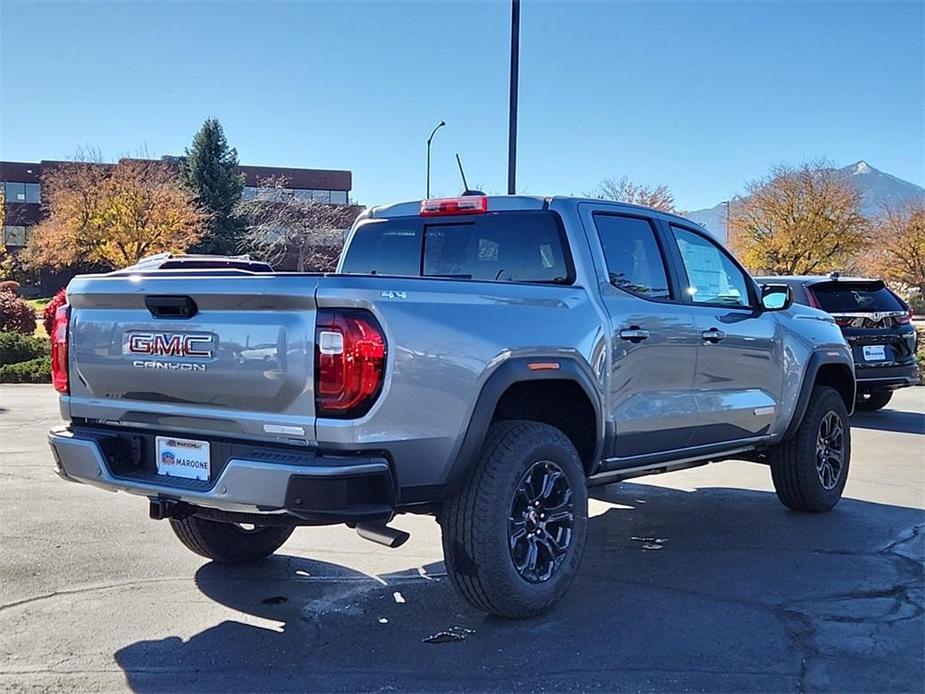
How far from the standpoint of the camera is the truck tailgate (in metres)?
3.58

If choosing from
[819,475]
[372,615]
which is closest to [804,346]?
[819,475]

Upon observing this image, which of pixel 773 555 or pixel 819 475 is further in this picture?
pixel 819 475

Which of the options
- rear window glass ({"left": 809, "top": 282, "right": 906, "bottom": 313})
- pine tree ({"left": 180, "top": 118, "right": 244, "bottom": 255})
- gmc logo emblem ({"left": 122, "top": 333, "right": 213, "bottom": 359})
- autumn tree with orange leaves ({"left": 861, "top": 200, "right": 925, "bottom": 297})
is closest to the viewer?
gmc logo emblem ({"left": 122, "top": 333, "right": 213, "bottom": 359})

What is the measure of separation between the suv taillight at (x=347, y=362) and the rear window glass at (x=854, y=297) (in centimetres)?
899

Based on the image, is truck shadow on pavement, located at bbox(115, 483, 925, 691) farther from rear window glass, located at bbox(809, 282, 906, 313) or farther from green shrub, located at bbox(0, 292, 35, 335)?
green shrub, located at bbox(0, 292, 35, 335)

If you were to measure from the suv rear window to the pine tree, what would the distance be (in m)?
A: 38.9

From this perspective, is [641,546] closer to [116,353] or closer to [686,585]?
[686,585]

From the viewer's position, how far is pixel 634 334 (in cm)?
487

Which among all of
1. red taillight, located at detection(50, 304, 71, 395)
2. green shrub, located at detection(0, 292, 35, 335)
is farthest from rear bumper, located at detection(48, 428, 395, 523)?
green shrub, located at detection(0, 292, 35, 335)

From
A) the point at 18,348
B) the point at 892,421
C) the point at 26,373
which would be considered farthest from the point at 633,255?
Answer: the point at 18,348

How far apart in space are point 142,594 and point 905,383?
9702 millimetres

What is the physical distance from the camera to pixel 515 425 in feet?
14.1

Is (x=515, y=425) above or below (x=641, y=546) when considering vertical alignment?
above

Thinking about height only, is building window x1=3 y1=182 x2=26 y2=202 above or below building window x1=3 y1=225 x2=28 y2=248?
above
